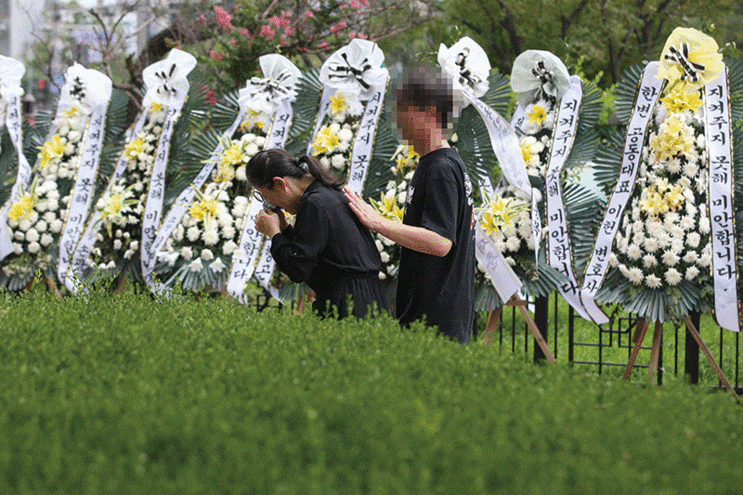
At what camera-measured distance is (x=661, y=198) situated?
4652 millimetres

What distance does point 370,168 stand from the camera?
17.8ft

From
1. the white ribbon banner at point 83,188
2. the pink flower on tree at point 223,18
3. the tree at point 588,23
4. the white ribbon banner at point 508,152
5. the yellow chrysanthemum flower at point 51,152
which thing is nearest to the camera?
the white ribbon banner at point 508,152

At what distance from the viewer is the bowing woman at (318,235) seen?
3.22 meters

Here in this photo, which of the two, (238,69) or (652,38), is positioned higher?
(652,38)

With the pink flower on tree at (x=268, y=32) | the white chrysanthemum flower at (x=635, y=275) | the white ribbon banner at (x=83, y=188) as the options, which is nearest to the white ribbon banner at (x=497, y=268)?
the white chrysanthemum flower at (x=635, y=275)

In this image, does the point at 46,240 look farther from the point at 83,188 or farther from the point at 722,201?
the point at 722,201

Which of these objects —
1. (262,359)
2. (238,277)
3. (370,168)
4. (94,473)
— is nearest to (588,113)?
(370,168)

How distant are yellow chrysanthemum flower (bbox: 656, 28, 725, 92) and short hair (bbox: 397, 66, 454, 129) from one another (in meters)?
2.19

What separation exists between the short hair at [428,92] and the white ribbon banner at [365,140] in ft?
7.03

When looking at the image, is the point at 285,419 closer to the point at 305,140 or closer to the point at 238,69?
the point at 305,140

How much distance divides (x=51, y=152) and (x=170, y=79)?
118 cm

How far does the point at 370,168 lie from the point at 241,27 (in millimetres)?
3899

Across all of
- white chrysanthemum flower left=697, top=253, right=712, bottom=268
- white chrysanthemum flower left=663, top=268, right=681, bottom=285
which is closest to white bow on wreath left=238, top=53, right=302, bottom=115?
white chrysanthemum flower left=663, top=268, right=681, bottom=285

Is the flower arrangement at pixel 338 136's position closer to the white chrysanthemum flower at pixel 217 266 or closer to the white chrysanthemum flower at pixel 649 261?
the white chrysanthemum flower at pixel 217 266
